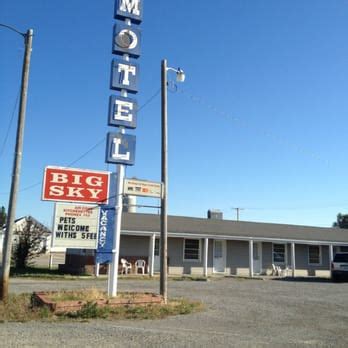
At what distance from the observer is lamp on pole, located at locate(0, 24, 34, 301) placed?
485 inches

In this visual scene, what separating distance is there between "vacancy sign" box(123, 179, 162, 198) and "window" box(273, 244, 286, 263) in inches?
781

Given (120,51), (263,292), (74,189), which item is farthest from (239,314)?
(120,51)

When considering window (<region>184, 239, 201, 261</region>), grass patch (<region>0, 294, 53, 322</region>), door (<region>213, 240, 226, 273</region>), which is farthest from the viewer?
door (<region>213, 240, 226, 273</region>)

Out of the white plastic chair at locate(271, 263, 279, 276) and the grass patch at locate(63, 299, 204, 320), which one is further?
the white plastic chair at locate(271, 263, 279, 276)

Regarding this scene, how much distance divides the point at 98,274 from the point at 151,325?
16.1 m

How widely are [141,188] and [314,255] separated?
73.8 feet

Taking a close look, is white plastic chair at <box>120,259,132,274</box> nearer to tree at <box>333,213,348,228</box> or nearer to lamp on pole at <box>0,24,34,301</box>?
lamp on pole at <box>0,24,34,301</box>

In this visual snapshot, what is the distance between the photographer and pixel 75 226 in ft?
45.1

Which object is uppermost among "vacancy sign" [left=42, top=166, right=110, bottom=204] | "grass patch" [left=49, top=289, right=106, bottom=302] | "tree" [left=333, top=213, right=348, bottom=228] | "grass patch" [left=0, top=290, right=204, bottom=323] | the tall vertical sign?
"tree" [left=333, top=213, right=348, bottom=228]

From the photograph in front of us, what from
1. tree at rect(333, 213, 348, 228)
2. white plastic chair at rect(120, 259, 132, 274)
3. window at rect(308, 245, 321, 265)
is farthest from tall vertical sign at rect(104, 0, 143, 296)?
tree at rect(333, 213, 348, 228)

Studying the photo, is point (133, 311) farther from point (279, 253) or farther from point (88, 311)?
point (279, 253)

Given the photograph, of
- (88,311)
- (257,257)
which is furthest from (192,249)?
(88,311)

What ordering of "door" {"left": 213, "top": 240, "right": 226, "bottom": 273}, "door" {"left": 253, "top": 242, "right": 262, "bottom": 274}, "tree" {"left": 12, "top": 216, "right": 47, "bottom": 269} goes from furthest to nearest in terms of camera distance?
"door" {"left": 253, "top": 242, "right": 262, "bottom": 274}, "door" {"left": 213, "top": 240, "right": 226, "bottom": 273}, "tree" {"left": 12, "top": 216, "right": 47, "bottom": 269}

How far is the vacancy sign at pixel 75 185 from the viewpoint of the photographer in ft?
43.7
